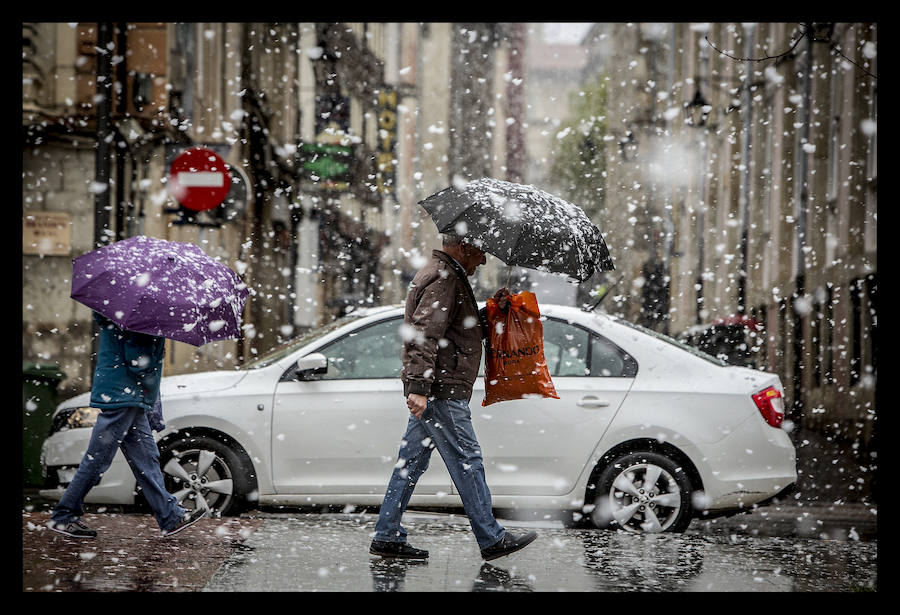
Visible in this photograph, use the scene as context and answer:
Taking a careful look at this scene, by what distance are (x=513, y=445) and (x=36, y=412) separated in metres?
4.37

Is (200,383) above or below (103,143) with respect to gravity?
below

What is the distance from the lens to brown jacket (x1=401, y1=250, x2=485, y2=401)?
5500 millimetres

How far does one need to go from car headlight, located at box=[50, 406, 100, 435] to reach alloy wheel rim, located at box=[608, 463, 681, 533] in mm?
3482

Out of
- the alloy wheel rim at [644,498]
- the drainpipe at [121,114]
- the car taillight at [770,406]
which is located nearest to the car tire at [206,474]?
the alloy wheel rim at [644,498]

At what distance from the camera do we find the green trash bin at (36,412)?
9055 millimetres

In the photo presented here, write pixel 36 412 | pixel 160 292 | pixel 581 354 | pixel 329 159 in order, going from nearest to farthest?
1. pixel 160 292
2. pixel 581 354
3. pixel 36 412
4. pixel 329 159

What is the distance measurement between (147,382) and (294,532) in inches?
54.5

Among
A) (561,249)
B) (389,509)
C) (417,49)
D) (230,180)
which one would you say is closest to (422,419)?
(389,509)

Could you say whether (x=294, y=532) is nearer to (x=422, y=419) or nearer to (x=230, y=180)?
(x=422, y=419)

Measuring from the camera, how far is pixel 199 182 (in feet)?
36.2

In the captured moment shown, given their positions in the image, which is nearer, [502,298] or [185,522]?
[502,298]

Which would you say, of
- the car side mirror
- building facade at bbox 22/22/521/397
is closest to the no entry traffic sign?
building facade at bbox 22/22/521/397

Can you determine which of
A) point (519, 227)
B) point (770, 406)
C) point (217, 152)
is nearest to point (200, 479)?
point (519, 227)

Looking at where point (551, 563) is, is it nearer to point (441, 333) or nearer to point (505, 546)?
point (505, 546)
